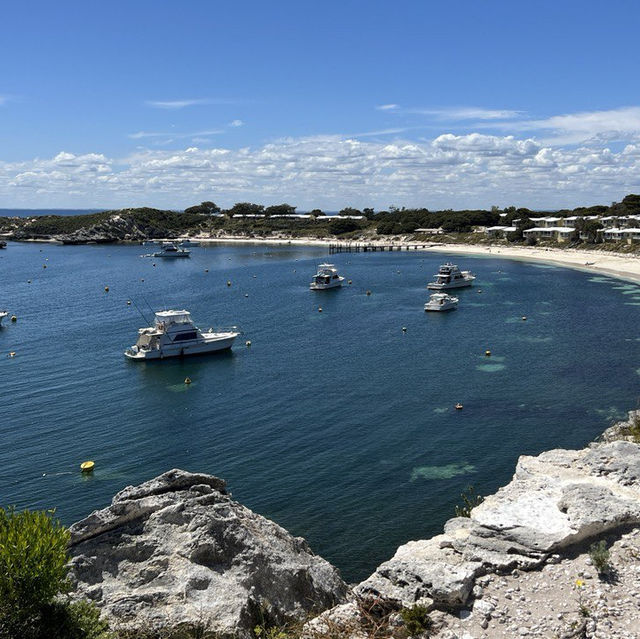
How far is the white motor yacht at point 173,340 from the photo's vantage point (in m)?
61.0

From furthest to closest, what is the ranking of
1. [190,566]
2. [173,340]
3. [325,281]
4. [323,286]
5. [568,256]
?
1. [568,256]
2. [325,281]
3. [323,286]
4. [173,340]
5. [190,566]

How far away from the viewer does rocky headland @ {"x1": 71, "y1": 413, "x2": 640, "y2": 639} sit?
1466cm

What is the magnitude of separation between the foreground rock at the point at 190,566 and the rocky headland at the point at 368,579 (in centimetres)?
3

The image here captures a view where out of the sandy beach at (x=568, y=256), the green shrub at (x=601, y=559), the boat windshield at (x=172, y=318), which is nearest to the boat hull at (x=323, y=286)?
the boat windshield at (x=172, y=318)

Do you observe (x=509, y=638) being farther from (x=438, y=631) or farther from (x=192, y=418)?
(x=192, y=418)

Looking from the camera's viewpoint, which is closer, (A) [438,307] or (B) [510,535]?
(B) [510,535]

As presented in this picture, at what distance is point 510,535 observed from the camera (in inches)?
698

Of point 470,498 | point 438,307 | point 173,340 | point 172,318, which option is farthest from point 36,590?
point 438,307

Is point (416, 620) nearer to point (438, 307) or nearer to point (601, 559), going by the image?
point (601, 559)

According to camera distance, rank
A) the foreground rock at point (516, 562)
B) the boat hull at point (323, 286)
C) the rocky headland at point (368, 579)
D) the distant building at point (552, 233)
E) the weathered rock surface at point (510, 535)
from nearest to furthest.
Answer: the rocky headland at point (368, 579) < the foreground rock at point (516, 562) < the weathered rock surface at point (510, 535) < the boat hull at point (323, 286) < the distant building at point (552, 233)

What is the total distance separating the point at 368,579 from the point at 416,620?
215cm

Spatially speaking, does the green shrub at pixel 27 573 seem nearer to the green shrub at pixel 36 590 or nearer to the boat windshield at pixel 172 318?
the green shrub at pixel 36 590

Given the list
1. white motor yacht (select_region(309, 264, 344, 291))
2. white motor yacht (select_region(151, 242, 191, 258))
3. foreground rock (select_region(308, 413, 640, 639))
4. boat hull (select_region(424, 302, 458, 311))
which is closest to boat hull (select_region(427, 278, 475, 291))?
white motor yacht (select_region(309, 264, 344, 291))

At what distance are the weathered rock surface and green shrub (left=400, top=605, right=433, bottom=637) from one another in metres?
0.47
